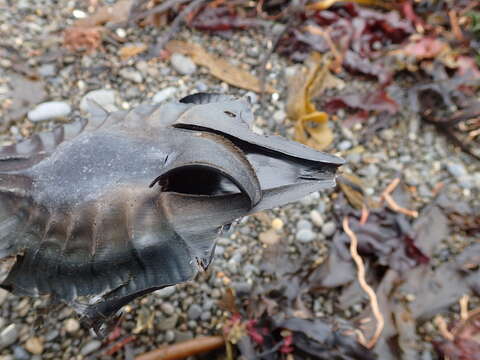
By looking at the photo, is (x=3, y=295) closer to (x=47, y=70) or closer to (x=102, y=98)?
(x=102, y=98)

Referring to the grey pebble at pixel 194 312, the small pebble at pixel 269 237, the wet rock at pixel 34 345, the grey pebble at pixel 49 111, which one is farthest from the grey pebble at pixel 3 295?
the small pebble at pixel 269 237

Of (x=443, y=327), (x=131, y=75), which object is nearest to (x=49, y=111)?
(x=131, y=75)

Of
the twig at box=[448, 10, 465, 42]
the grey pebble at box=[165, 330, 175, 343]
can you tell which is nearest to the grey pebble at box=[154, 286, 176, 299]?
the grey pebble at box=[165, 330, 175, 343]

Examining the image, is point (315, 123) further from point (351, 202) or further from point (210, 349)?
point (210, 349)

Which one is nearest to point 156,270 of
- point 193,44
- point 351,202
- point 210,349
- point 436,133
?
point 210,349

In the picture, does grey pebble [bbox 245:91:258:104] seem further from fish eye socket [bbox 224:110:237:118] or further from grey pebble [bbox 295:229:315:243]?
fish eye socket [bbox 224:110:237:118]

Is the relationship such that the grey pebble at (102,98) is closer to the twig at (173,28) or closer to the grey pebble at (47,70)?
the grey pebble at (47,70)
